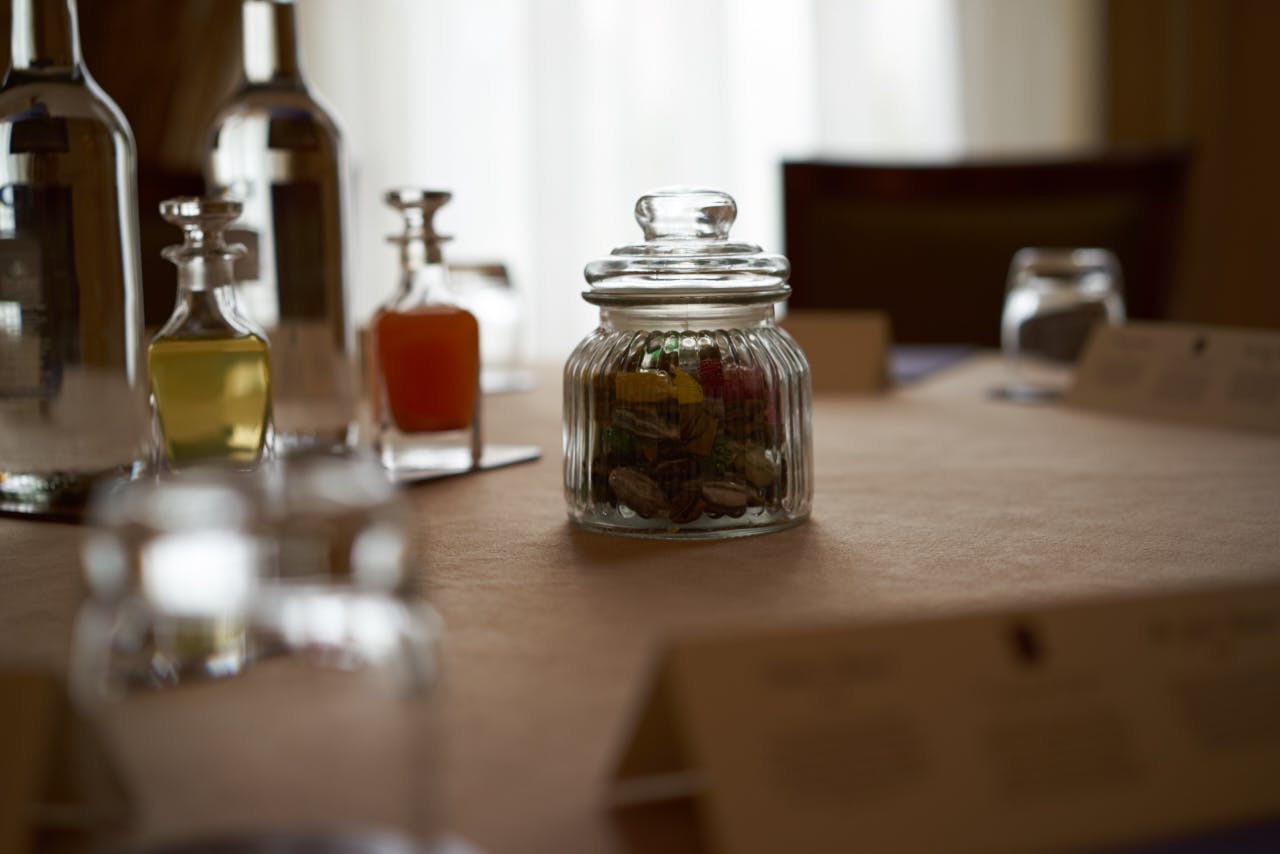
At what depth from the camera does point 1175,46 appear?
10.2ft

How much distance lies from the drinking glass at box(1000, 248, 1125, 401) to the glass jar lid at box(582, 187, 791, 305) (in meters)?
0.70

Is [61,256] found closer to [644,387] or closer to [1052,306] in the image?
[644,387]

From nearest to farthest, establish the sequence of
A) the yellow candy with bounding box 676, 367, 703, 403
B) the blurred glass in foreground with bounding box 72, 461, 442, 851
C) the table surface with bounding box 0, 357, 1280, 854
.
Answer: the blurred glass in foreground with bounding box 72, 461, 442, 851
the table surface with bounding box 0, 357, 1280, 854
the yellow candy with bounding box 676, 367, 703, 403

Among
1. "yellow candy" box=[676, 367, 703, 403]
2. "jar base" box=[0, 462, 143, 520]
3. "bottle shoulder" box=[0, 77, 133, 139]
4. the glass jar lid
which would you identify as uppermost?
"bottle shoulder" box=[0, 77, 133, 139]

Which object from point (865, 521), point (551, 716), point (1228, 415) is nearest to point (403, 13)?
point (1228, 415)

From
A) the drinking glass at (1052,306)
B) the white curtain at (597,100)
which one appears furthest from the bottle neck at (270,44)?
the white curtain at (597,100)

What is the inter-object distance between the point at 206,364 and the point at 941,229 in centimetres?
176

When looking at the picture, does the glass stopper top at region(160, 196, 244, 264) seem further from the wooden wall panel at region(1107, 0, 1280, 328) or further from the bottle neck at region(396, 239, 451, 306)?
the wooden wall panel at region(1107, 0, 1280, 328)

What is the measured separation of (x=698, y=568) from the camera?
0.72 metres

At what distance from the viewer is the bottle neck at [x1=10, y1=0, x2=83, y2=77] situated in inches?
34.8

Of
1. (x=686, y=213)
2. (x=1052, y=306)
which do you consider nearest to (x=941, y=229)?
(x=1052, y=306)

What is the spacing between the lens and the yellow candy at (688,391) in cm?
75

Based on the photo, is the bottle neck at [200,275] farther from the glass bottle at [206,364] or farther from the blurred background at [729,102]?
the blurred background at [729,102]

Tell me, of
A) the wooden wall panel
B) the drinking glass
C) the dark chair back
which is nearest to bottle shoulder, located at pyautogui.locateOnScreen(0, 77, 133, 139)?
the drinking glass
